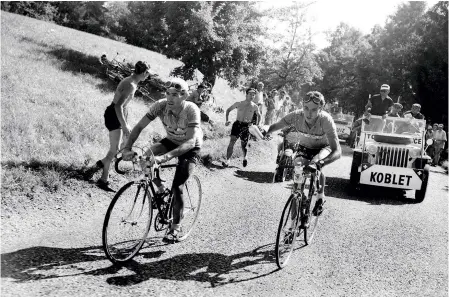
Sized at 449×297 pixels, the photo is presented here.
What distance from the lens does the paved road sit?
4184mm

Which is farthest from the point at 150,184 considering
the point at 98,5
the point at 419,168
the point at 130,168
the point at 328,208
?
the point at 98,5

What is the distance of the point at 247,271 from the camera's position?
16.3ft

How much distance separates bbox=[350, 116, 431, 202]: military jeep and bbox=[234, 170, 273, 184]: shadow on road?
2.15 meters

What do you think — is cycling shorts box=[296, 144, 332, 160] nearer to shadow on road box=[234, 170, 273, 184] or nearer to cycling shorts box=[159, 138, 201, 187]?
cycling shorts box=[159, 138, 201, 187]

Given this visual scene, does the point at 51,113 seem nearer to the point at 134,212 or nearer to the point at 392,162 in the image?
the point at 134,212

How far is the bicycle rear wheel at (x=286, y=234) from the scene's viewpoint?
5.17 m

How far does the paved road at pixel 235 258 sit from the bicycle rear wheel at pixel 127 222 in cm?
17

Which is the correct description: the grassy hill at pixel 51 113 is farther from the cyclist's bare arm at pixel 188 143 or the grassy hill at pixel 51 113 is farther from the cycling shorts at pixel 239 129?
the cyclist's bare arm at pixel 188 143

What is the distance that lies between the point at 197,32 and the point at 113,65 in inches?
176

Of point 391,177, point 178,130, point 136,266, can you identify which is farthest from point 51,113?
point 391,177

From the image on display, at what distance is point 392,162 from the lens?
10.4 metres

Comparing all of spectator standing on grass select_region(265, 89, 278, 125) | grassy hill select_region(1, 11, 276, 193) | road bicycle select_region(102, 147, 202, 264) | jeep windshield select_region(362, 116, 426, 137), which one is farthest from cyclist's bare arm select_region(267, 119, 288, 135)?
spectator standing on grass select_region(265, 89, 278, 125)

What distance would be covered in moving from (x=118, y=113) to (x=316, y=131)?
3.23m

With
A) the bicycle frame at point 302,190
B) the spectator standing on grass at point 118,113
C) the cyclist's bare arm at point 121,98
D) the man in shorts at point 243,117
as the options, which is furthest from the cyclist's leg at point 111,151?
the man in shorts at point 243,117
